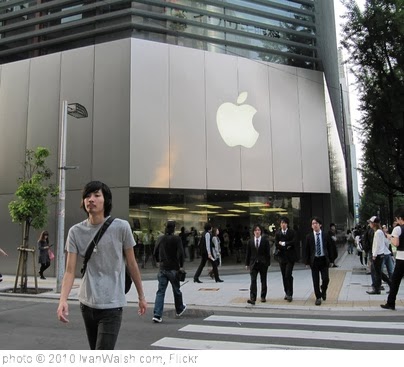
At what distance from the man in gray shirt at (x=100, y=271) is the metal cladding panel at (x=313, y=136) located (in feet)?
47.5

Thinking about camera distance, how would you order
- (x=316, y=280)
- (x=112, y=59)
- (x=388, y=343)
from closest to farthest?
1. (x=388, y=343)
2. (x=316, y=280)
3. (x=112, y=59)

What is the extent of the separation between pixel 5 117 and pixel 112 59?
5166mm

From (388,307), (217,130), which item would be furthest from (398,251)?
(217,130)

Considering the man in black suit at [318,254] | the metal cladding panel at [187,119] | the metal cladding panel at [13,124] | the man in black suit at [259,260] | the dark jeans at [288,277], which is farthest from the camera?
the metal cladding panel at [13,124]

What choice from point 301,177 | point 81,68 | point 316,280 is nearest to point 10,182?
point 81,68

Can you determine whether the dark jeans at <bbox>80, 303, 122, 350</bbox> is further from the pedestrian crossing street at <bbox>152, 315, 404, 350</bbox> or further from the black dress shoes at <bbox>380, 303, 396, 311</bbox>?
the black dress shoes at <bbox>380, 303, 396, 311</bbox>

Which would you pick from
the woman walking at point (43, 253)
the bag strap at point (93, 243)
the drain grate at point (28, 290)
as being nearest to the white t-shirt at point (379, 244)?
the bag strap at point (93, 243)

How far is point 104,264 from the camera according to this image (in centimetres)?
346

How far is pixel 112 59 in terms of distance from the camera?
15.6m

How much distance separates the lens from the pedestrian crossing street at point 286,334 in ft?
19.5

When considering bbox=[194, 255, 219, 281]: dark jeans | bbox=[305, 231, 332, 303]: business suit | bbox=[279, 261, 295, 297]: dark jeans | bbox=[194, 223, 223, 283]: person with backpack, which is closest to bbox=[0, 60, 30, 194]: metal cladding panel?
bbox=[194, 223, 223, 283]: person with backpack

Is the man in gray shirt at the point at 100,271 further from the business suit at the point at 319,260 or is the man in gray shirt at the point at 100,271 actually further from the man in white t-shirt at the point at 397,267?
the business suit at the point at 319,260

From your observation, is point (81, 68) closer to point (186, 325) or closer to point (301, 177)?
point (301, 177)

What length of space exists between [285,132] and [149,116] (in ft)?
18.0
